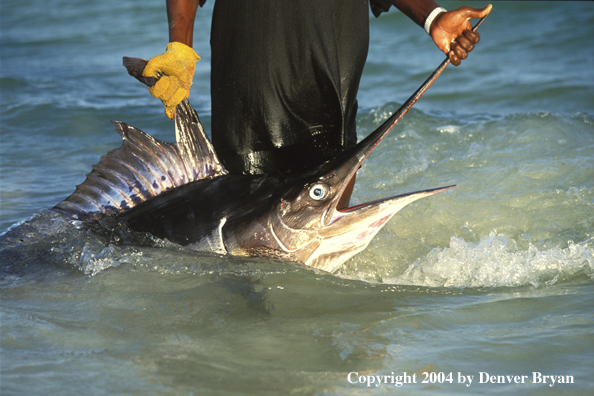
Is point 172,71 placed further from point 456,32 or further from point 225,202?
point 456,32

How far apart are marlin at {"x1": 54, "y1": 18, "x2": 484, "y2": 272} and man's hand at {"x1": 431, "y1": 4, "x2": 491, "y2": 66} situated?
17 cm

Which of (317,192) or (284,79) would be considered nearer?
(317,192)

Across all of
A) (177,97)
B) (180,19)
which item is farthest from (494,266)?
(180,19)

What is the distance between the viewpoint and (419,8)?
8.29 ft

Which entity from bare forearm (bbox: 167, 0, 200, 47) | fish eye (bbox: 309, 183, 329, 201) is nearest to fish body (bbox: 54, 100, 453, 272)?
fish eye (bbox: 309, 183, 329, 201)

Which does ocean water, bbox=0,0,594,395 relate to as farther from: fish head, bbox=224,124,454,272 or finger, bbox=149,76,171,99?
finger, bbox=149,76,171,99

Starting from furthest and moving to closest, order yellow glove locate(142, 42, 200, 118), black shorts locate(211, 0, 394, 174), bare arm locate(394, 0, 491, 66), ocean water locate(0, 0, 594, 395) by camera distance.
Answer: black shorts locate(211, 0, 394, 174)
bare arm locate(394, 0, 491, 66)
yellow glove locate(142, 42, 200, 118)
ocean water locate(0, 0, 594, 395)

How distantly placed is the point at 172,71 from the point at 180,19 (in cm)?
35

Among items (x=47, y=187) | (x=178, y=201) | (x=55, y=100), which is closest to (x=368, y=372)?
(x=178, y=201)

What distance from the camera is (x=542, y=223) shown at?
309cm

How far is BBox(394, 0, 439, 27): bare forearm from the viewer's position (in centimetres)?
250

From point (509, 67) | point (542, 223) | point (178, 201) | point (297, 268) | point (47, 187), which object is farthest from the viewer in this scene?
→ point (509, 67)

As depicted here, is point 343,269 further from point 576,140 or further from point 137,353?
point 576,140

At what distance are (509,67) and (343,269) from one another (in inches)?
229
